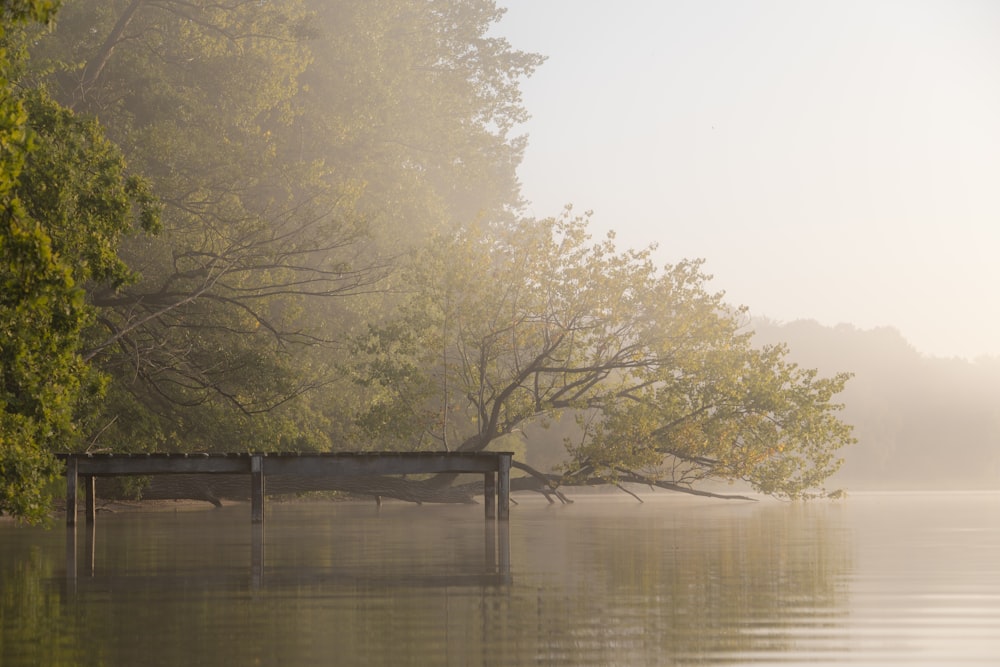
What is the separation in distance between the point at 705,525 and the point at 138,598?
16354 mm

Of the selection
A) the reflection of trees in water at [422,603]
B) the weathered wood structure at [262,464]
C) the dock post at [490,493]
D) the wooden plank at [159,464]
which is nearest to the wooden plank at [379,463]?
the weathered wood structure at [262,464]

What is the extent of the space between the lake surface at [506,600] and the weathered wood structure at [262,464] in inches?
46.7

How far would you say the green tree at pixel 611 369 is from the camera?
28891mm

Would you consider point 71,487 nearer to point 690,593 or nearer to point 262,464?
point 262,464

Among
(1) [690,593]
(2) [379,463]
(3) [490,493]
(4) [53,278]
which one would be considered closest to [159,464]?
(2) [379,463]

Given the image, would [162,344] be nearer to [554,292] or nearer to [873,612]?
[554,292]

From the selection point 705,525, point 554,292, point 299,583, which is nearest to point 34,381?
point 299,583

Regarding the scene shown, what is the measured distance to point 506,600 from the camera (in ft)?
34.6

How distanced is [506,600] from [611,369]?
2003cm

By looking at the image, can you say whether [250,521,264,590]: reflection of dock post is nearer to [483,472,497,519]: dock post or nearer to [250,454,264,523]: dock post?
[250,454,264,523]: dock post

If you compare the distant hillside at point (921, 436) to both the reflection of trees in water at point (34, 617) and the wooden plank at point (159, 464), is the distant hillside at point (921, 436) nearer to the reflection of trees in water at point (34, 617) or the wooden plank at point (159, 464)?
the wooden plank at point (159, 464)

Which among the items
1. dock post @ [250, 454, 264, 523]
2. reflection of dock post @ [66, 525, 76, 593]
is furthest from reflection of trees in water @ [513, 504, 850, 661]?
dock post @ [250, 454, 264, 523]

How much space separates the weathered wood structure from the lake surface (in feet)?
3.89

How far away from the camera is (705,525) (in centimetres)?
2530
